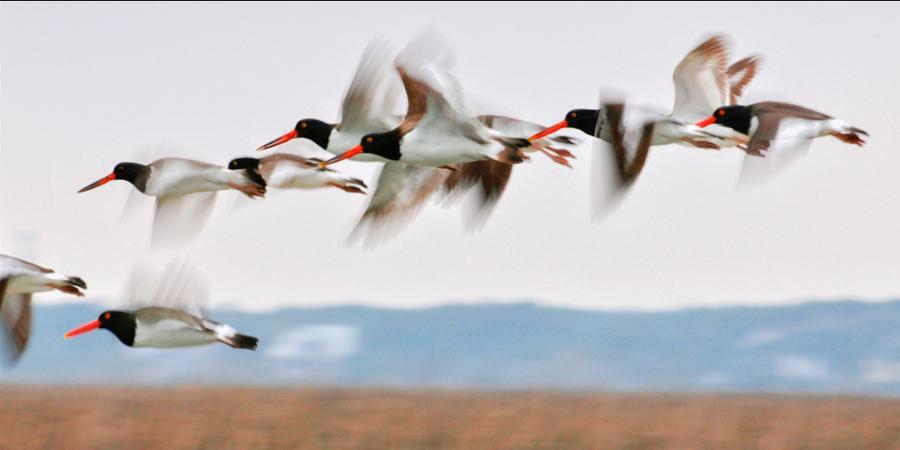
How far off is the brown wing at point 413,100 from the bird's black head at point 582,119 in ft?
5.48

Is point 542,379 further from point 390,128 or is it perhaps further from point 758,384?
point 390,128

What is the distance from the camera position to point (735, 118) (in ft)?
41.4

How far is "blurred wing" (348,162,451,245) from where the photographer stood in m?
13.4

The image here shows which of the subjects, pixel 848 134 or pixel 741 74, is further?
→ pixel 741 74

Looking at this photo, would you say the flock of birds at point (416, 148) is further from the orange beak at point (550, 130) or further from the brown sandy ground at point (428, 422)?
the brown sandy ground at point (428, 422)

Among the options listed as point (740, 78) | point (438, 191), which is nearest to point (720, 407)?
point (740, 78)

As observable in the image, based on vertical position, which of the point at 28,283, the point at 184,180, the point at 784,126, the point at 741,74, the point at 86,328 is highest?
the point at 741,74

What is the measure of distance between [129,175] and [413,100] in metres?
3.17

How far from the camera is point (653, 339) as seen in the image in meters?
120

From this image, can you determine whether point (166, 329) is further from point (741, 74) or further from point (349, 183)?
point (741, 74)


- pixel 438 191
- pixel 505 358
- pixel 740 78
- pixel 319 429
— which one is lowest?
pixel 505 358

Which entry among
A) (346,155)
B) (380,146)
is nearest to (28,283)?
(346,155)

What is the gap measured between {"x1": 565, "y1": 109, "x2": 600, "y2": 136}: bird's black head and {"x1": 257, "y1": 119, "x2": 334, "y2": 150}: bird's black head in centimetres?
193

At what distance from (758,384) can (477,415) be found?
15.5 ft
